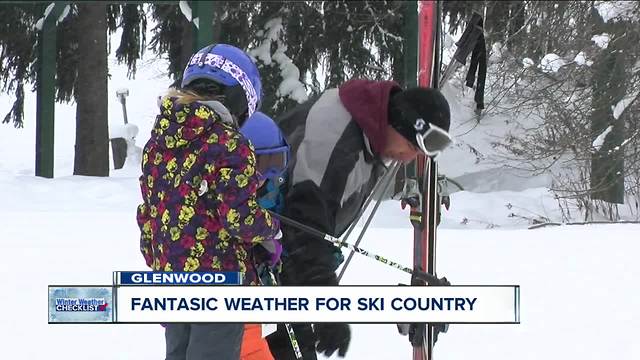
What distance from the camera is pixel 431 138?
8.23 feet

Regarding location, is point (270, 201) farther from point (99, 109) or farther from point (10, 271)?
point (99, 109)

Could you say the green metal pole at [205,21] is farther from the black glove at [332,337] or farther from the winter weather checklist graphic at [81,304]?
the black glove at [332,337]

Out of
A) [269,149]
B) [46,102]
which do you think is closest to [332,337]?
[269,149]

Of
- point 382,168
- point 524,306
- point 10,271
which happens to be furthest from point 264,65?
point 382,168

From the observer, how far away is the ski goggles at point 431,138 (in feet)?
8.17

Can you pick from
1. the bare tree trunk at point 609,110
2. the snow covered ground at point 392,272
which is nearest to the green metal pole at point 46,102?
the snow covered ground at point 392,272

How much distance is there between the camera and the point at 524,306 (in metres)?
4.54

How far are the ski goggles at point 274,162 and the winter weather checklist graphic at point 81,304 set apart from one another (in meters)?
0.56

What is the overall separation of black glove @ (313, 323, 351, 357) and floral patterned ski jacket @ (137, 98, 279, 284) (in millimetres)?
354

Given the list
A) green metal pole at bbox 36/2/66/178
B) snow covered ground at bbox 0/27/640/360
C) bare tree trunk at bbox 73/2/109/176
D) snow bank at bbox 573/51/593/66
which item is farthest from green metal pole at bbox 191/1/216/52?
snow bank at bbox 573/51/593/66

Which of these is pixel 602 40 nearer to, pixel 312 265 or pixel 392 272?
pixel 392 272

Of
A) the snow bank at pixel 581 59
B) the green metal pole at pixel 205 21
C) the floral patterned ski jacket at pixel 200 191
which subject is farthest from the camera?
the green metal pole at pixel 205 21

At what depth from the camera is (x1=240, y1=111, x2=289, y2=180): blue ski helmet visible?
260cm

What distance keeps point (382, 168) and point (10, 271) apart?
10.6 ft
